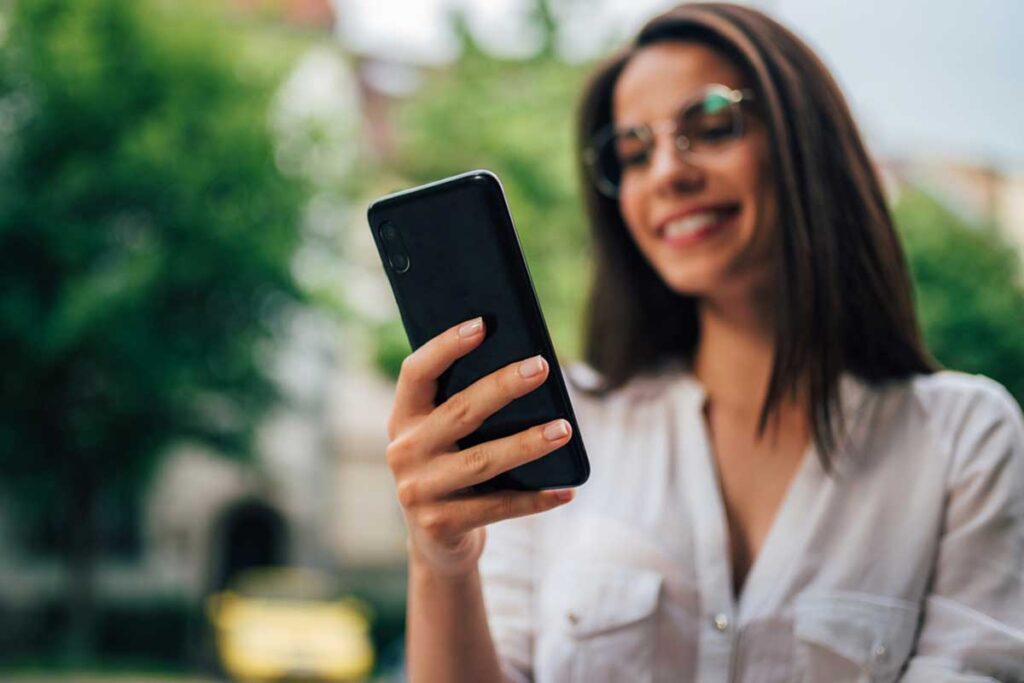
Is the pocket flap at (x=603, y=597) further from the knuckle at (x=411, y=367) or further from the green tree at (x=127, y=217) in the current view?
the green tree at (x=127, y=217)

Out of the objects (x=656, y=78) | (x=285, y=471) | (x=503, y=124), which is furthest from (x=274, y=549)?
(x=656, y=78)

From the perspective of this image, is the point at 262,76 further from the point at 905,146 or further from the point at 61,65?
the point at 905,146

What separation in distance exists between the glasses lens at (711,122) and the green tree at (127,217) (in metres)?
12.2

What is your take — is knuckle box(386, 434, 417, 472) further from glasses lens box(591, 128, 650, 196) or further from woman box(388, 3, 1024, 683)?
glasses lens box(591, 128, 650, 196)

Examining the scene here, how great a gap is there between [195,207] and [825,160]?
12655 mm

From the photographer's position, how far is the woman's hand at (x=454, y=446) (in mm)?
1262

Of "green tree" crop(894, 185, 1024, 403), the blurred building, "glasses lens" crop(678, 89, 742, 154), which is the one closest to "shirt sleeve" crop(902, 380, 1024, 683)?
"glasses lens" crop(678, 89, 742, 154)

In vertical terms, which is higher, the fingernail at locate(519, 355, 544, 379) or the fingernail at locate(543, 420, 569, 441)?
the fingernail at locate(519, 355, 544, 379)

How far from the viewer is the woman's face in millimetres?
1733

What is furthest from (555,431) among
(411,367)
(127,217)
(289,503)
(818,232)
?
(289,503)

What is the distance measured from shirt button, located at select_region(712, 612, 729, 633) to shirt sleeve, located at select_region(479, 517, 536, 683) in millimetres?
286

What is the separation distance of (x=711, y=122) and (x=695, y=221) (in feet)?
0.54

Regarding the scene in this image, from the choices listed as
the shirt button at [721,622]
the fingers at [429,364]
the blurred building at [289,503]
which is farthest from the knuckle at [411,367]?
the blurred building at [289,503]

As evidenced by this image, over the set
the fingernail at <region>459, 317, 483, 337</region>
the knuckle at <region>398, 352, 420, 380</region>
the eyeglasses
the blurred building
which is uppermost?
the eyeglasses
